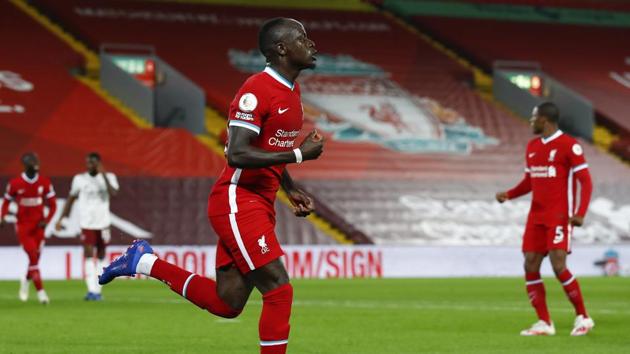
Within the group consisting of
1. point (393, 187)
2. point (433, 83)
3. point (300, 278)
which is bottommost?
point (300, 278)

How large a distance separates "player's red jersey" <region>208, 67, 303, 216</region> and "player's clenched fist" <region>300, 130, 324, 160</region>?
0.83ft

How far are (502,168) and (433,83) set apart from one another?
4.38 metres

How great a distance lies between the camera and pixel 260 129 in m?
7.32

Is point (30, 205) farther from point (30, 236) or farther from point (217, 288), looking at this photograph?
point (217, 288)

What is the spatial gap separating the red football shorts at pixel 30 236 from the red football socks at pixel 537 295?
836 centimetres

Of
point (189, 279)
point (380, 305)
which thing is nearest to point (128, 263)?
point (189, 279)

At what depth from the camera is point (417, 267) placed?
2814 cm

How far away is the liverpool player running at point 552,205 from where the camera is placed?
40.4 feet

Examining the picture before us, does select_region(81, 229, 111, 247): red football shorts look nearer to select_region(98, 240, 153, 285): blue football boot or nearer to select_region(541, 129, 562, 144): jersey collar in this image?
select_region(541, 129, 562, 144): jersey collar

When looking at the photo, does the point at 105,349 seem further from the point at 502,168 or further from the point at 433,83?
the point at 433,83

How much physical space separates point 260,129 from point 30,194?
37.7 ft

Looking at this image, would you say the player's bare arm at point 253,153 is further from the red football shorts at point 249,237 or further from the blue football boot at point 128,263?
the blue football boot at point 128,263

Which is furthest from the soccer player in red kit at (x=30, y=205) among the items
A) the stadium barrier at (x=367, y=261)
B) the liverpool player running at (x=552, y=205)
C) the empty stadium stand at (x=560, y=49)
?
the empty stadium stand at (x=560, y=49)

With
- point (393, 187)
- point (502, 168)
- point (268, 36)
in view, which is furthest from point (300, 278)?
point (268, 36)
